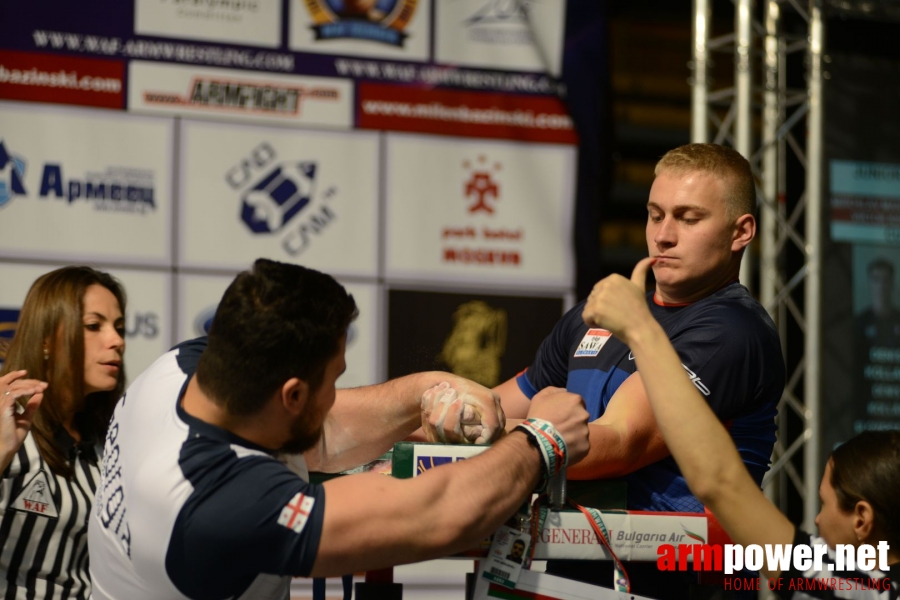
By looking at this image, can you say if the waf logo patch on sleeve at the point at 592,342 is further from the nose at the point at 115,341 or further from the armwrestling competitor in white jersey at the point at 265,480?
the nose at the point at 115,341

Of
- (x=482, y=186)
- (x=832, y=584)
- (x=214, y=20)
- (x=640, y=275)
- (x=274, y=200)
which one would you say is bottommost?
(x=832, y=584)

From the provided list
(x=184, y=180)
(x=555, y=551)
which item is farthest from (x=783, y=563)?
(x=184, y=180)

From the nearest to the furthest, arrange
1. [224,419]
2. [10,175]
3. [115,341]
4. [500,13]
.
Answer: [224,419] < [115,341] < [10,175] < [500,13]

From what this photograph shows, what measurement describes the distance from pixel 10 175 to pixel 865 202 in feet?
14.0

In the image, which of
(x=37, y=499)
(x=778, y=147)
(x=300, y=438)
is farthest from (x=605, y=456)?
(x=778, y=147)

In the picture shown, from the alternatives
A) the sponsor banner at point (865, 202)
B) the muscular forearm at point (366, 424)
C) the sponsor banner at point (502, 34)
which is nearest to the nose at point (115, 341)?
the muscular forearm at point (366, 424)

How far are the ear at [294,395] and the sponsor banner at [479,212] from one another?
311cm

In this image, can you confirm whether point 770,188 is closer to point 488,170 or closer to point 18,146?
point 488,170

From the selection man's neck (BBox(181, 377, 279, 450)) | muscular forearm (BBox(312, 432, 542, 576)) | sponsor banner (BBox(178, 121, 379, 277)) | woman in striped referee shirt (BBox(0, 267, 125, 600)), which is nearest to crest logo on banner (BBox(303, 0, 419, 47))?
sponsor banner (BBox(178, 121, 379, 277))

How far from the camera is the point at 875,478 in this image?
6.17 feet

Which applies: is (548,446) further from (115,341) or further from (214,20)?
(214,20)

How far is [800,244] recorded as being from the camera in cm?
472

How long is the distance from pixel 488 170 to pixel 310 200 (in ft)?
2.95

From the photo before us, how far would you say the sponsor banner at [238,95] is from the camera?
450 centimetres
